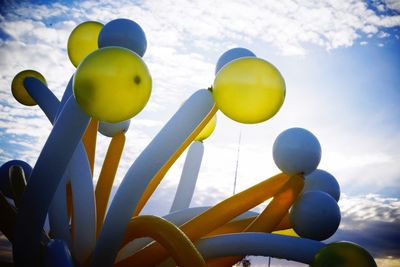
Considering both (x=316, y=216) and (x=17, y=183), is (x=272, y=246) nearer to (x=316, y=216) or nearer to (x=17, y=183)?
(x=316, y=216)

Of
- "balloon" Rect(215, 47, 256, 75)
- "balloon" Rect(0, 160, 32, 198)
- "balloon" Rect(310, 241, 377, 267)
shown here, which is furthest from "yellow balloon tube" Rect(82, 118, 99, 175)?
"balloon" Rect(310, 241, 377, 267)

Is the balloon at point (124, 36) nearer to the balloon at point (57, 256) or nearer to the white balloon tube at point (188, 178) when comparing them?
the balloon at point (57, 256)

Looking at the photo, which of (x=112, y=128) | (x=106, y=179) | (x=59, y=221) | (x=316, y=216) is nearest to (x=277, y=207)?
(x=316, y=216)

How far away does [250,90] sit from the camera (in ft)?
9.84

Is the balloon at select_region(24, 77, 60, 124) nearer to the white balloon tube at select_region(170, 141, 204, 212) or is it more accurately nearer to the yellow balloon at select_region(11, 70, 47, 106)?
the yellow balloon at select_region(11, 70, 47, 106)

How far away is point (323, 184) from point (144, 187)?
2800 millimetres

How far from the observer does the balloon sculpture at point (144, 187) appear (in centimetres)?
283

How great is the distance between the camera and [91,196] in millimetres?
4137

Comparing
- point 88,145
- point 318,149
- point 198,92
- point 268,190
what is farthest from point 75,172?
point 318,149

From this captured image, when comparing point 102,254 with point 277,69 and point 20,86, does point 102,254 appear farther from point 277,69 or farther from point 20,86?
point 20,86

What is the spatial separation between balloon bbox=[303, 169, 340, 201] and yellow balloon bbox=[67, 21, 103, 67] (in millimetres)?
3565

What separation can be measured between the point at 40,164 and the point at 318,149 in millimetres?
3299

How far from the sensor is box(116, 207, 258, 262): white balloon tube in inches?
170

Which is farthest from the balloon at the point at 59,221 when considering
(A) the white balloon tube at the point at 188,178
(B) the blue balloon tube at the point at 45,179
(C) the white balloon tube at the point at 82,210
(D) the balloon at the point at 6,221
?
(A) the white balloon tube at the point at 188,178
